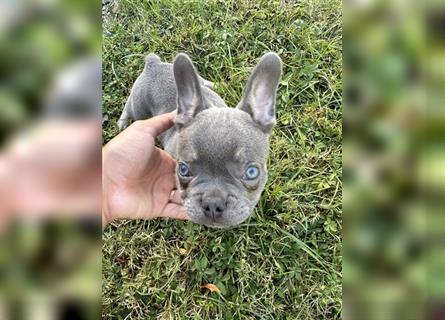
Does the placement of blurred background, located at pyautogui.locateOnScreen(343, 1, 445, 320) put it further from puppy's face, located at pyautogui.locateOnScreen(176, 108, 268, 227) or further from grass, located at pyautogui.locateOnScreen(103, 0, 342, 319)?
grass, located at pyautogui.locateOnScreen(103, 0, 342, 319)

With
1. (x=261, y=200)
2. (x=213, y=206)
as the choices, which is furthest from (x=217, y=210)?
(x=261, y=200)

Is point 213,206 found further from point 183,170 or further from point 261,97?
point 261,97

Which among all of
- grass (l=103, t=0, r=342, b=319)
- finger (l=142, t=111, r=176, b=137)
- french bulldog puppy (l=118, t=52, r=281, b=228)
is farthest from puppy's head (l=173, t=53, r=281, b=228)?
grass (l=103, t=0, r=342, b=319)

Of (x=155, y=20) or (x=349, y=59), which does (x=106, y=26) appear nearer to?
(x=155, y=20)

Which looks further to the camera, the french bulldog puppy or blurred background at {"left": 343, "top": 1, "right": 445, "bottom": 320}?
the french bulldog puppy

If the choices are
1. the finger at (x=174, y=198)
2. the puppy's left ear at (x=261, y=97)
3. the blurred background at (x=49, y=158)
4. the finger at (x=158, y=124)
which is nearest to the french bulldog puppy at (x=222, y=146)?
the puppy's left ear at (x=261, y=97)

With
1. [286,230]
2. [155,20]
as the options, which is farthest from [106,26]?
[286,230]

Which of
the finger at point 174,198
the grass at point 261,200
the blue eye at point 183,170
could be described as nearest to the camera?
the blue eye at point 183,170

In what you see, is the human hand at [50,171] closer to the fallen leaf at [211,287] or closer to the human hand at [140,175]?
the human hand at [140,175]
